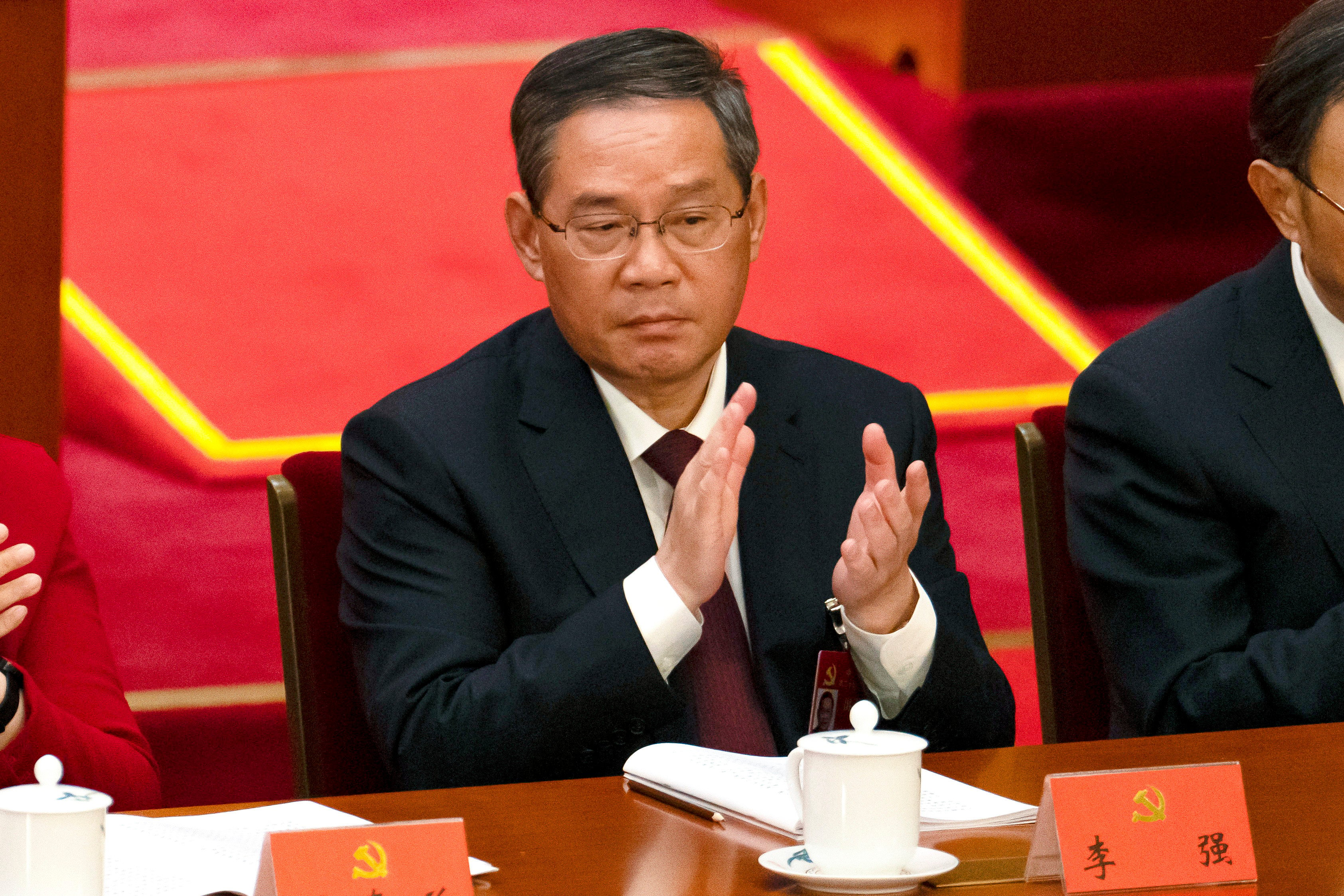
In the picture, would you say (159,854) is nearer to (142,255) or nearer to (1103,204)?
(142,255)

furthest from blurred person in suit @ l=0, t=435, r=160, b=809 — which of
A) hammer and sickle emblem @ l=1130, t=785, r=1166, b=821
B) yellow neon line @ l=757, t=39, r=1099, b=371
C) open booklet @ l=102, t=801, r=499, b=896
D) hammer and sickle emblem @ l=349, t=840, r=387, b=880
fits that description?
yellow neon line @ l=757, t=39, r=1099, b=371

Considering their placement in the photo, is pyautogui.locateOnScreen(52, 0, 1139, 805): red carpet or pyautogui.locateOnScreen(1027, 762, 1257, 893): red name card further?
pyautogui.locateOnScreen(52, 0, 1139, 805): red carpet

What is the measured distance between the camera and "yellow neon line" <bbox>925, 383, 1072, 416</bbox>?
335 centimetres

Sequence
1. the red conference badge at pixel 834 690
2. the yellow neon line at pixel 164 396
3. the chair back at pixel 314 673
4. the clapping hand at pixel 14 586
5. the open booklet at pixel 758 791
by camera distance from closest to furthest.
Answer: the open booklet at pixel 758 791, the clapping hand at pixel 14 586, the red conference badge at pixel 834 690, the chair back at pixel 314 673, the yellow neon line at pixel 164 396

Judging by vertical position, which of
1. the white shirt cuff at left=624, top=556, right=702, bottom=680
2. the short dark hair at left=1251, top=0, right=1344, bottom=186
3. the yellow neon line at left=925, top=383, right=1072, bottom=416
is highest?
the short dark hair at left=1251, top=0, right=1344, bottom=186

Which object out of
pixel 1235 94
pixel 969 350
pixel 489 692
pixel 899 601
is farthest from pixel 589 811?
pixel 1235 94

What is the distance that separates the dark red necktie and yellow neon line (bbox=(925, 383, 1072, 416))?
167cm

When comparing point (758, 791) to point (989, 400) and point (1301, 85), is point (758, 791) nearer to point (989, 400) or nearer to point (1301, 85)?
point (1301, 85)

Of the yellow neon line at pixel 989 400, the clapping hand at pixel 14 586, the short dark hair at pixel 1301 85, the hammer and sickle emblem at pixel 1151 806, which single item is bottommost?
the hammer and sickle emblem at pixel 1151 806

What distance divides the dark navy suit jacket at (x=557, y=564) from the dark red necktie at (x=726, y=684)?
2cm

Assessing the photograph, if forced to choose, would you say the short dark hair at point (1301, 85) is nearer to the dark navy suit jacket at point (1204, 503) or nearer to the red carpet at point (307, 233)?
the dark navy suit jacket at point (1204, 503)

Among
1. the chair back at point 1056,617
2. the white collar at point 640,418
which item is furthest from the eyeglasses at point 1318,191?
the white collar at point 640,418

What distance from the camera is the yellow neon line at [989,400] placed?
3350 mm

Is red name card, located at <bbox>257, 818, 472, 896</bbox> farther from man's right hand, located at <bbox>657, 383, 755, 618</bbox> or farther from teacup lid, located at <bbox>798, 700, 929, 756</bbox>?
man's right hand, located at <bbox>657, 383, 755, 618</bbox>
